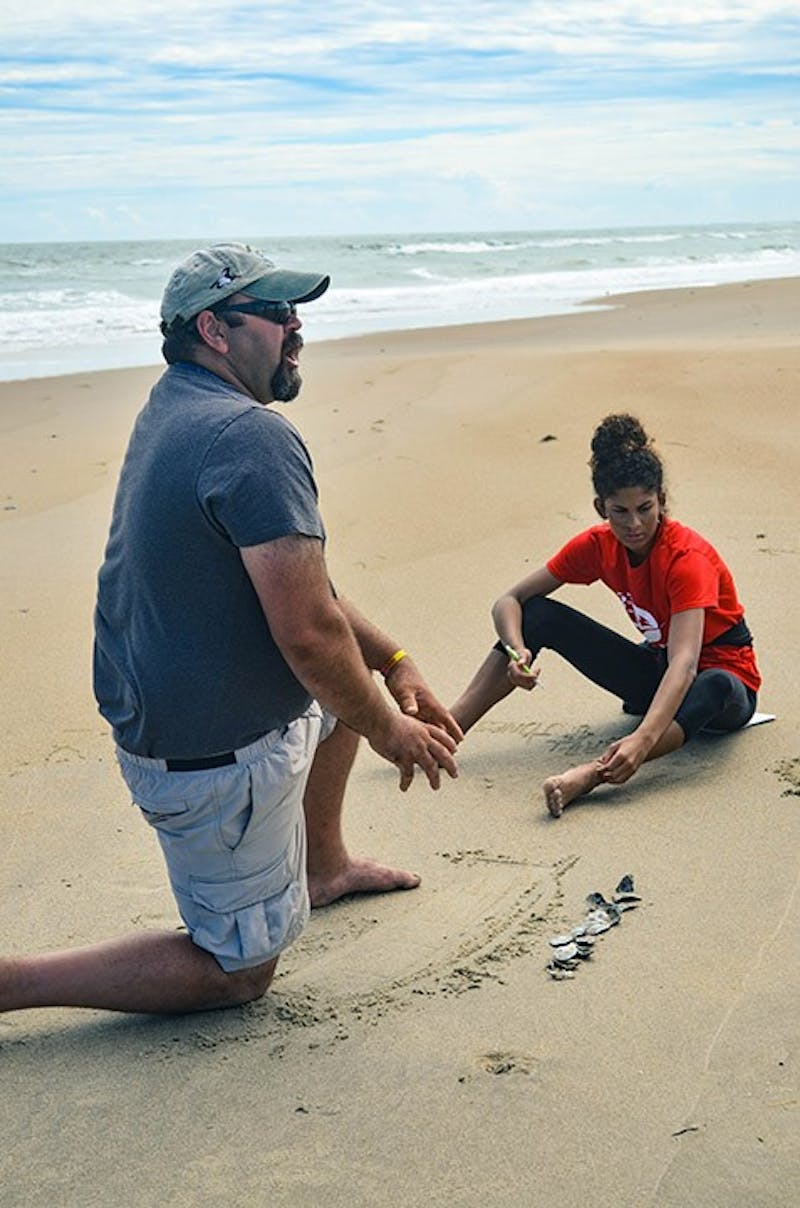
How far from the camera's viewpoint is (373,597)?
6.30 metres

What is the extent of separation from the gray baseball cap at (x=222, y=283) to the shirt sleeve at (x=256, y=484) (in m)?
0.31

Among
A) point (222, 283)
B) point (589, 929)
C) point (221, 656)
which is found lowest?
point (589, 929)

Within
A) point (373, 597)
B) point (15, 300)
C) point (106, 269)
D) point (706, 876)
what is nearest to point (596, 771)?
point (706, 876)

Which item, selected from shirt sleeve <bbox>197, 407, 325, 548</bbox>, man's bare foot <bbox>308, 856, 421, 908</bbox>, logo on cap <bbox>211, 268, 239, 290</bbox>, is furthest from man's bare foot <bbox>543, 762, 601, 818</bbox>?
logo on cap <bbox>211, 268, 239, 290</bbox>

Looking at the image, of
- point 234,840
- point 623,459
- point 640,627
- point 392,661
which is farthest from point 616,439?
point 234,840

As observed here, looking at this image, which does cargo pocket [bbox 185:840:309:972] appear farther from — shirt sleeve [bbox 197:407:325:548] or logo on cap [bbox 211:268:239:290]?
logo on cap [bbox 211:268:239:290]

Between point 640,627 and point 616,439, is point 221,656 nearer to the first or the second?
point 616,439

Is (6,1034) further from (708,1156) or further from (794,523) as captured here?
(794,523)

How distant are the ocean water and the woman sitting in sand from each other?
437 inches

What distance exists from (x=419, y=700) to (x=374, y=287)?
1067 inches

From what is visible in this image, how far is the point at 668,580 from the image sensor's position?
4426 millimetres

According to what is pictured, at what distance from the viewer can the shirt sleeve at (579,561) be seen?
4.70m

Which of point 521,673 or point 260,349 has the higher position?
point 260,349

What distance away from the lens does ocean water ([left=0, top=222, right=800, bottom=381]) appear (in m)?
19.2
